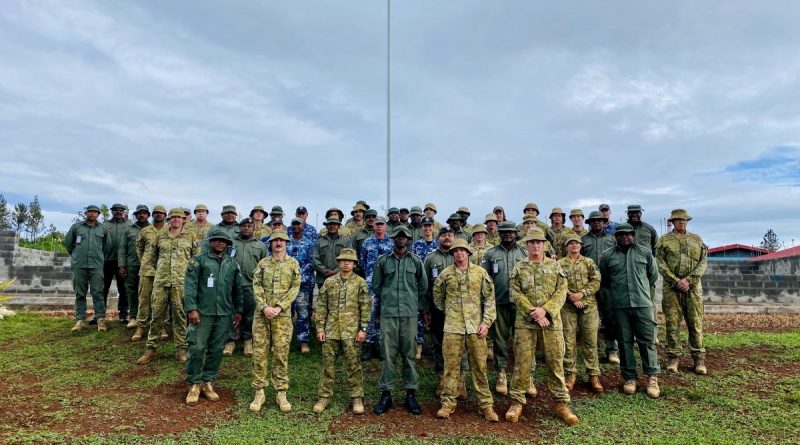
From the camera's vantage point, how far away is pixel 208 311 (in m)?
6.15

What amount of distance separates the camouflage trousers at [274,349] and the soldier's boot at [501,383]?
2.67 metres

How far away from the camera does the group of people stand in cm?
574

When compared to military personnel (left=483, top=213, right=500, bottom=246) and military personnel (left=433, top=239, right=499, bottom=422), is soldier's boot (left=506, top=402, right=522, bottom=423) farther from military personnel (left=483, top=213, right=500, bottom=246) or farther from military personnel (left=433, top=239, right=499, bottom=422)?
military personnel (left=483, top=213, right=500, bottom=246)

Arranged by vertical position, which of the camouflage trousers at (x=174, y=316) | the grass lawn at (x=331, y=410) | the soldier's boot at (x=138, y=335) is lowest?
the grass lawn at (x=331, y=410)

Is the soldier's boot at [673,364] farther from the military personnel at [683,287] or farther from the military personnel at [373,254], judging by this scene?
the military personnel at [373,254]

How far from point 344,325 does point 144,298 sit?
417 cm

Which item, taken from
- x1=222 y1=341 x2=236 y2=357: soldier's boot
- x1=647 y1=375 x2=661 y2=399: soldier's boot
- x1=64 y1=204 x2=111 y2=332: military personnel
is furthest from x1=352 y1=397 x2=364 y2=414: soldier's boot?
x1=64 y1=204 x2=111 y2=332: military personnel

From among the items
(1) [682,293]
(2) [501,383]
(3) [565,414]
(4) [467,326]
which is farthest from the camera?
(1) [682,293]

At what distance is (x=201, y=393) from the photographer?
621 cm

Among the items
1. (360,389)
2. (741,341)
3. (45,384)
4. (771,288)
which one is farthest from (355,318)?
(771,288)

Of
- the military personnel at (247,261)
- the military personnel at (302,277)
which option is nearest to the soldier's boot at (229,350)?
the military personnel at (247,261)

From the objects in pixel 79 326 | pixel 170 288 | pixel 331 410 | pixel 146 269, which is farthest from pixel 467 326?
pixel 79 326

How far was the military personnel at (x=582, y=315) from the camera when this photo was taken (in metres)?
6.43

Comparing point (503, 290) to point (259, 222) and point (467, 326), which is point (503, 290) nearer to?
point (467, 326)
